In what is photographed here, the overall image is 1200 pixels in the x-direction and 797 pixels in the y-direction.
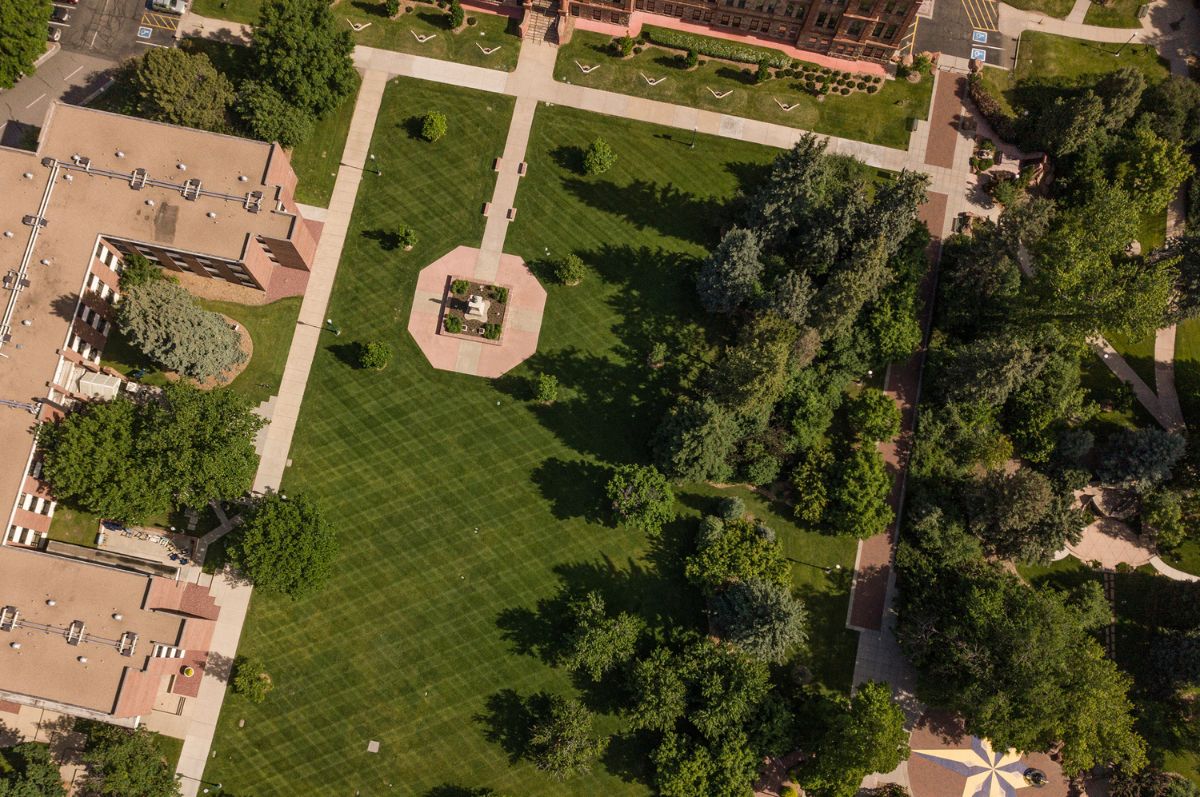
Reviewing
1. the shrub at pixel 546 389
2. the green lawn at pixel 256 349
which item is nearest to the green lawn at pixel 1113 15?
the shrub at pixel 546 389

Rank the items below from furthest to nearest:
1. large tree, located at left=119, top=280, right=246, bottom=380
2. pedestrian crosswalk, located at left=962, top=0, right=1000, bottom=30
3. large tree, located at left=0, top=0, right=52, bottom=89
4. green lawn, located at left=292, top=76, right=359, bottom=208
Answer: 1. pedestrian crosswalk, located at left=962, top=0, right=1000, bottom=30
2. green lawn, located at left=292, top=76, right=359, bottom=208
3. large tree, located at left=0, top=0, right=52, bottom=89
4. large tree, located at left=119, top=280, right=246, bottom=380

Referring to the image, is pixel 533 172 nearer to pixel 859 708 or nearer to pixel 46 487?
pixel 46 487

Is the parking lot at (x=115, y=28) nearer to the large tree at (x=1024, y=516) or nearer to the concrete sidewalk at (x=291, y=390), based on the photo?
the concrete sidewalk at (x=291, y=390)

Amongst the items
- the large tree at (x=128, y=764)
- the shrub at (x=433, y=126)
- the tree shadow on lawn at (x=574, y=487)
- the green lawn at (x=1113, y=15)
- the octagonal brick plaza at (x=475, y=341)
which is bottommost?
the large tree at (x=128, y=764)

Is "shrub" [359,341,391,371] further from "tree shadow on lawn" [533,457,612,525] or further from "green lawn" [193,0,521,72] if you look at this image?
"green lawn" [193,0,521,72]

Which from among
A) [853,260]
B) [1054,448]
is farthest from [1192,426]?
[853,260]

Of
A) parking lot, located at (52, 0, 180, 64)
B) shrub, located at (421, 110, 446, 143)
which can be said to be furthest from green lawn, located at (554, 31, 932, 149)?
parking lot, located at (52, 0, 180, 64)

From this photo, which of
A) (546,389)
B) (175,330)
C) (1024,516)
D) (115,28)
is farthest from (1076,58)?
(115,28)
